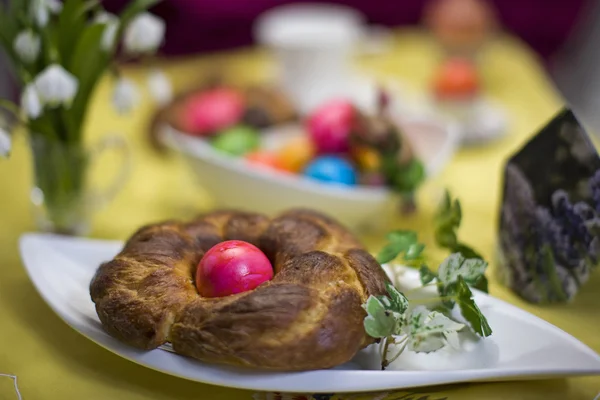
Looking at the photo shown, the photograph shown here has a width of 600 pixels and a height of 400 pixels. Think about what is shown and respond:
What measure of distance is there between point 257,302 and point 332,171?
1.55ft

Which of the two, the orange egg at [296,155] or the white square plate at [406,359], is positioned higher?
the white square plate at [406,359]

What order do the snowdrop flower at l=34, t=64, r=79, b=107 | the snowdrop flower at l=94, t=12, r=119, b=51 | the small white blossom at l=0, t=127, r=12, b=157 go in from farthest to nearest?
the snowdrop flower at l=94, t=12, r=119, b=51 → the snowdrop flower at l=34, t=64, r=79, b=107 → the small white blossom at l=0, t=127, r=12, b=157

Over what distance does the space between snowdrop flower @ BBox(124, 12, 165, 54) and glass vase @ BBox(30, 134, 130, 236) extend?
17cm

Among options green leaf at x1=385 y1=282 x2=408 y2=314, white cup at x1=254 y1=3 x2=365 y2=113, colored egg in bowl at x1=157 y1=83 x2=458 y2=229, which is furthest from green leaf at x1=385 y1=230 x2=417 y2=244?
white cup at x1=254 y1=3 x2=365 y2=113

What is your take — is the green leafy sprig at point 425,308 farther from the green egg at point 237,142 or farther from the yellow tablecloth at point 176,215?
the green egg at point 237,142

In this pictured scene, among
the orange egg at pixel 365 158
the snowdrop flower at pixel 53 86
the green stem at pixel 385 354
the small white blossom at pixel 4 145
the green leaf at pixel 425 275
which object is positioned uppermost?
the snowdrop flower at pixel 53 86

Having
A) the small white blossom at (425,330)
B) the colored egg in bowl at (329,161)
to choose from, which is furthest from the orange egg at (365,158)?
the small white blossom at (425,330)

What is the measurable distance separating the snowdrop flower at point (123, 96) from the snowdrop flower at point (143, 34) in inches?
2.1

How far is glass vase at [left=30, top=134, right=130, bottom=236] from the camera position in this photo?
971 mm

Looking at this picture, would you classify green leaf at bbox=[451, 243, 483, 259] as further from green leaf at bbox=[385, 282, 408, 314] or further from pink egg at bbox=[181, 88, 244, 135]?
pink egg at bbox=[181, 88, 244, 135]

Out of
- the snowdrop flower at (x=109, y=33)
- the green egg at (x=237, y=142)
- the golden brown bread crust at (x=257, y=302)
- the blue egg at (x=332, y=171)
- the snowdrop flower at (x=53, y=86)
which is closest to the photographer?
the golden brown bread crust at (x=257, y=302)

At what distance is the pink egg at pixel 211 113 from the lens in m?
1.27

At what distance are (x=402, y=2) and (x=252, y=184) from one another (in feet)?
5.09

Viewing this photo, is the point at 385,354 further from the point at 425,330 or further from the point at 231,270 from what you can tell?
the point at 231,270
